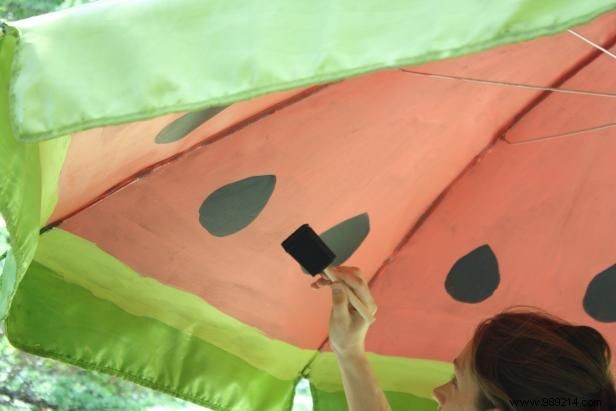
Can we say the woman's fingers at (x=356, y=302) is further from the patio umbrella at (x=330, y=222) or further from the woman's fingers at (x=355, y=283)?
the patio umbrella at (x=330, y=222)

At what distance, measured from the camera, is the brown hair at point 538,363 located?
1444 mm

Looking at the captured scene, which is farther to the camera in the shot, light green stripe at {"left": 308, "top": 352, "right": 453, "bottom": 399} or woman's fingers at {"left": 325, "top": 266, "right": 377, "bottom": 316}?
light green stripe at {"left": 308, "top": 352, "right": 453, "bottom": 399}

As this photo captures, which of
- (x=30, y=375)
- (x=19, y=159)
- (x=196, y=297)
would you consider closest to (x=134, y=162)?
(x=196, y=297)

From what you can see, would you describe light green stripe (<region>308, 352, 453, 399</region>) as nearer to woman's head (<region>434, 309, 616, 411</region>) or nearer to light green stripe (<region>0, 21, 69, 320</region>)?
woman's head (<region>434, 309, 616, 411</region>)

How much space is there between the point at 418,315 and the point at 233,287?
43 cm

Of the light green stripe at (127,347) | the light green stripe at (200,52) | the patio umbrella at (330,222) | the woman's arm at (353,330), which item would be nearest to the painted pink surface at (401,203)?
the patio umbrella at (330,222)

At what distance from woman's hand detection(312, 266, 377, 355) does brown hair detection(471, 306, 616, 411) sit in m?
0.22

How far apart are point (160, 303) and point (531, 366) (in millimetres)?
852

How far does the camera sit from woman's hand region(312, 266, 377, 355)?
167 cm

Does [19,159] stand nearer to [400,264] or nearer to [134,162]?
[134,162]

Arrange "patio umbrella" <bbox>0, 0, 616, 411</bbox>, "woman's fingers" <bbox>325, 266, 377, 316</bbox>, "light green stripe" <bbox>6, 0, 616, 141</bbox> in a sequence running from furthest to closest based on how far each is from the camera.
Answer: "patio umbrella" <bbox>0, 0, 616, 411</bbox> < "woman's fingers" <bbox>325, 266, 377, 316</bbox> < "light green stripe" <bbox>6, 0, 616, 141</bbox>

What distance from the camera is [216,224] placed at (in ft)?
6.33

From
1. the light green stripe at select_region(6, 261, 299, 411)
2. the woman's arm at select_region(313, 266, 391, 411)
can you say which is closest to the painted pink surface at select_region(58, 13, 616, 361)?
the light green stripe at select_region(6, 261, 299, 411)

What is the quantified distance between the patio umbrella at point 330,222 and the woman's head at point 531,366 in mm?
470
